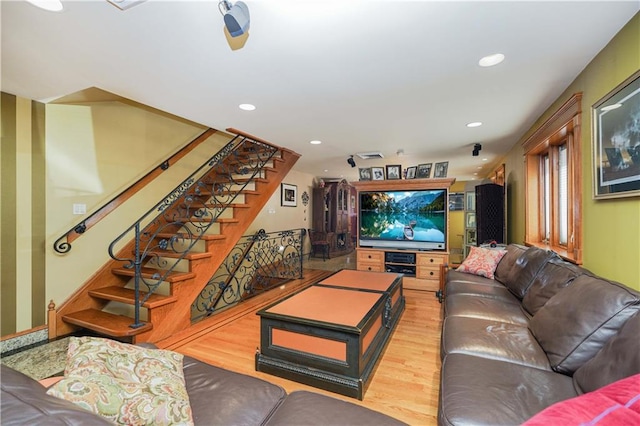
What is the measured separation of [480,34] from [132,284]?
162 inches

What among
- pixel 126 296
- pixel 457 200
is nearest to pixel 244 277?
pixel 126 296

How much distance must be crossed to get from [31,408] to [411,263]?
448 centimetres

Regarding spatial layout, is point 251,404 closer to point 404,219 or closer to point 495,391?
point 495,391

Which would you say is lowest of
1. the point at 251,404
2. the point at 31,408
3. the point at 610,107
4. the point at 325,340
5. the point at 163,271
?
the point at 325,340

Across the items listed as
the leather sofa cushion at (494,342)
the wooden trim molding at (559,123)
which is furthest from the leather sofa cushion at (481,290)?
the wooden trim molding at (559,123)

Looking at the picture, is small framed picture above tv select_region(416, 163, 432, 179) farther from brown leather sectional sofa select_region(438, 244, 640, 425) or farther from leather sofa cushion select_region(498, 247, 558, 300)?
brown leather sectional sofa select_region(438, 244, 640, 425)

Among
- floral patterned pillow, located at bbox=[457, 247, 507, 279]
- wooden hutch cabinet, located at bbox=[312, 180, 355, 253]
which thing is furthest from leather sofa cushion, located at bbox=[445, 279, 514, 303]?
wooden hutch cabinet, located at bbox=[312, 180, 355, 253]

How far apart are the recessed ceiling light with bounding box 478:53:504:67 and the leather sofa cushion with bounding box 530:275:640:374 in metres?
1.51

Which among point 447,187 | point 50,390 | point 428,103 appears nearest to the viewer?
point 50,390

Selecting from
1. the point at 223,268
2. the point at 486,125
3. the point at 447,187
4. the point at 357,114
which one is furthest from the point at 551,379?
the point at 223,268

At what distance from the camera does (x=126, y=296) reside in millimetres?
2770

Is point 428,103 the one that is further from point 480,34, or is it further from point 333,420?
point 333,420

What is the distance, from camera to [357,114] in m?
2.99

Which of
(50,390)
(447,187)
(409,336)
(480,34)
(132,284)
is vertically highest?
(480,34)
